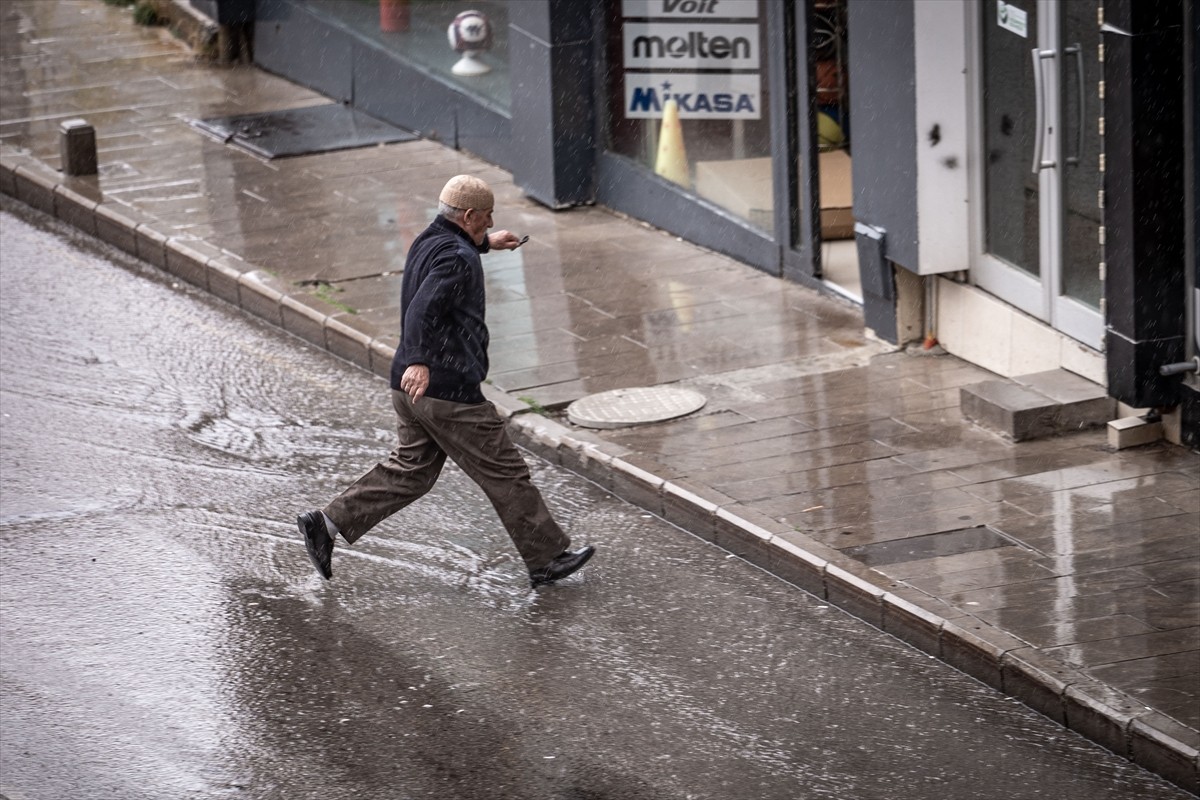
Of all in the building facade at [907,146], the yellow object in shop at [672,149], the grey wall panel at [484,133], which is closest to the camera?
the building facade at [907,146]

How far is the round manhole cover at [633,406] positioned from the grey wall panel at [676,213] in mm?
2321

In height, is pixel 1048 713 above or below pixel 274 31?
below

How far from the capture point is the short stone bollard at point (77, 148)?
13.9 meters

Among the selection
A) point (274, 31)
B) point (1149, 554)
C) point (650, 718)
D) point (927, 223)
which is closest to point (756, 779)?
point (650, 718)

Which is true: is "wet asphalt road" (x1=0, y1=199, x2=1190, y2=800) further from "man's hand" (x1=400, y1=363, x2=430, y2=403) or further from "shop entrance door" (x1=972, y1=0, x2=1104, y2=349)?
"shop entrance door" (x1=972, y1=0, x2=1104, y2=349)

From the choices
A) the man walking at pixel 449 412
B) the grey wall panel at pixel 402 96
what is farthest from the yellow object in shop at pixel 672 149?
the man walking at pixel 449 412

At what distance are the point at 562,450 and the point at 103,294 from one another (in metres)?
4.04

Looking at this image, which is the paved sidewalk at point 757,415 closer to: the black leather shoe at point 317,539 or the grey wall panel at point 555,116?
the grey wall panel at point 555,116

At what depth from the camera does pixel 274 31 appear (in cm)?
1736

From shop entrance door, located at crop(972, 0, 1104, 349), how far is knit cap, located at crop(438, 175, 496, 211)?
303 centimetres

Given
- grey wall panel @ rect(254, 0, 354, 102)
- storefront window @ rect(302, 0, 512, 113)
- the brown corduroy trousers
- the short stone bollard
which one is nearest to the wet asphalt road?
the brown corduroy trousers

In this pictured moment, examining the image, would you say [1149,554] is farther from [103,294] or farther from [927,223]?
[103,294]

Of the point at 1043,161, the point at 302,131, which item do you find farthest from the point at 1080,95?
the point at 302,131

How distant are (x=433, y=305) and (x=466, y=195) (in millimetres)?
455
